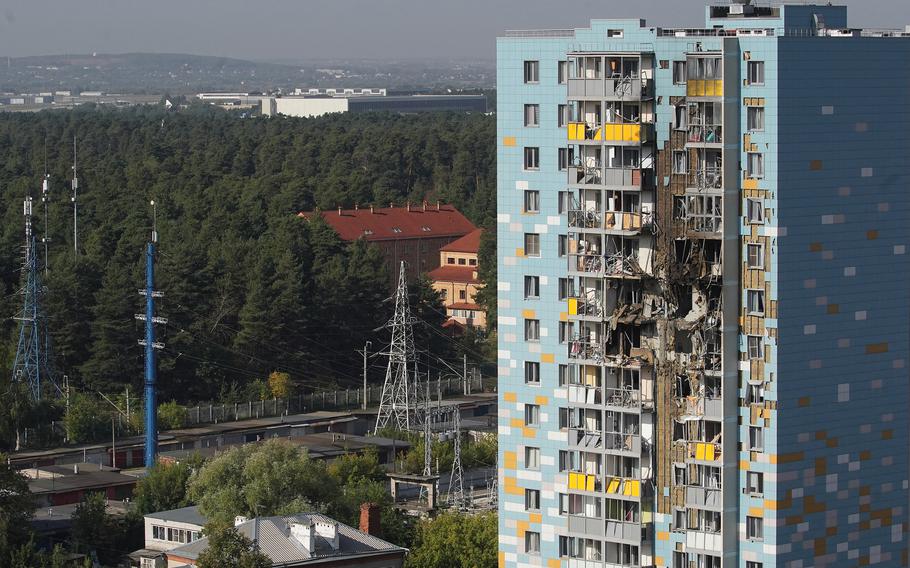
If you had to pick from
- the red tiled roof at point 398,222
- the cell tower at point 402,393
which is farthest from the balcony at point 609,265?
A: the red tiled roof at point 398,222

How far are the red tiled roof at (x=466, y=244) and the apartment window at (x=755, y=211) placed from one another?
77.1 m

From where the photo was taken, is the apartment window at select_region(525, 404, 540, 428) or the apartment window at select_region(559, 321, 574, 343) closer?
the apartment window at select_region(559, 321, 574, 343)

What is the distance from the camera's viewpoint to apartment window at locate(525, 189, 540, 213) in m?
33.4

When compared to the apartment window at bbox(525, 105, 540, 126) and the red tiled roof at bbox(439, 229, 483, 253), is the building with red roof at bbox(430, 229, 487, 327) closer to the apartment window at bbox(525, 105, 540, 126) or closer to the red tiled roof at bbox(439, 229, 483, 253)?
the red tiled roof at bbox(439, 229, 483, 253)

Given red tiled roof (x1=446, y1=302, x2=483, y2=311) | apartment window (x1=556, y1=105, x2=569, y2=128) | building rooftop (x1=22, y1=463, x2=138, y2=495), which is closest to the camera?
apartment window (x1=556, y1=105, x2=569, y2=128)

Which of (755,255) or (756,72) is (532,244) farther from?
(756,72)

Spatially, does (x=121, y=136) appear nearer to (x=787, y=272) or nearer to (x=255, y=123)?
(x=255, y=123)

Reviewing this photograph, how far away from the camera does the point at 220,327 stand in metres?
86.4

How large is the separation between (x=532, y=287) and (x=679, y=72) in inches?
154

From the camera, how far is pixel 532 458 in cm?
3362

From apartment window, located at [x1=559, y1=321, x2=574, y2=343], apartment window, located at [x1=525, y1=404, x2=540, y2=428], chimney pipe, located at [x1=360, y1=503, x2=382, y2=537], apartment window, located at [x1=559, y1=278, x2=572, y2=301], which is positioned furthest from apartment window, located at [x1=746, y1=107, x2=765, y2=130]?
chimney pipe, located at [x1=360, y1=503, x2=382, y2=537]

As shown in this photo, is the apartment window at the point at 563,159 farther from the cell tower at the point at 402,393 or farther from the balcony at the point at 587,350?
the cell tower at the point at 402,393

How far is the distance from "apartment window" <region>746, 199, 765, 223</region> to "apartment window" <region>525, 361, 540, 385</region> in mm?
4069

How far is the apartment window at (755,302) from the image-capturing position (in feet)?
103
